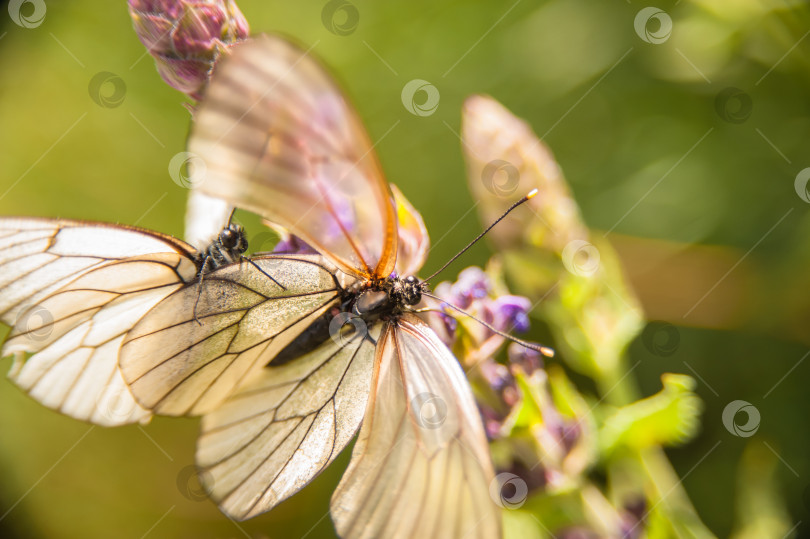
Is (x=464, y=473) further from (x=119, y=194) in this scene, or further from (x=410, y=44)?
(x=119, y=194)

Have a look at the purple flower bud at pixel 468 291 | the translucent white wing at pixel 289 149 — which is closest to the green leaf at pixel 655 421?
the purple flower bud at pixel 468 291

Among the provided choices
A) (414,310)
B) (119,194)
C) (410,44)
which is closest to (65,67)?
(119,194)

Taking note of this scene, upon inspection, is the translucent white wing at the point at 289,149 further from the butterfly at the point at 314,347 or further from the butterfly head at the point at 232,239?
the butterfly head at the point at 232,239

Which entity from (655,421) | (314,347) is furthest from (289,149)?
(655,421)

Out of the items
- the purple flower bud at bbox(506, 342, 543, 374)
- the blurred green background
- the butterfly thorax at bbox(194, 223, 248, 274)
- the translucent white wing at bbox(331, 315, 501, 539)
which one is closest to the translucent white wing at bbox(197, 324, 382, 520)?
the translucent white wing at bbox(331, 315, 501, 539)

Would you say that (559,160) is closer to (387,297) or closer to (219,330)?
(387,297)

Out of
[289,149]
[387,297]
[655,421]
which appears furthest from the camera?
[655,421]
